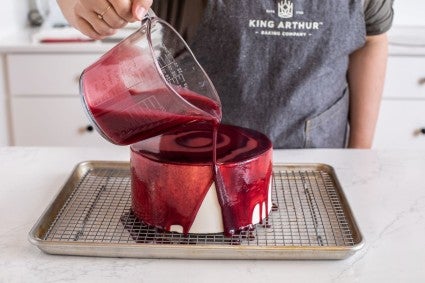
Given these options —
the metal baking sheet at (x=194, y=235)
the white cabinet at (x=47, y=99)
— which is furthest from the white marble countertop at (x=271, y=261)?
the white cabinet at (x=47, y=99)

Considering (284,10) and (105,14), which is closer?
(105,14)

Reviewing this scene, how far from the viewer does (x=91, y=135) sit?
210 cm

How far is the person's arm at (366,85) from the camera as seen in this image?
1340mm

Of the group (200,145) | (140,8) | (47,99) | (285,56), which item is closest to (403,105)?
(285,56)

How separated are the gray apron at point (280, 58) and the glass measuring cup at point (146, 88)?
396 millimetres

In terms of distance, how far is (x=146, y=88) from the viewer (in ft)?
2.32

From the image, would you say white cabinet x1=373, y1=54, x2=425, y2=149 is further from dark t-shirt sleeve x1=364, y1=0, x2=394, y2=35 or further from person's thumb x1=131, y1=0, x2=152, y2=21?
person's thumb x1=131, y1=0, x2=152, y2=21

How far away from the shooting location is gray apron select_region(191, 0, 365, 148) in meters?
1.18

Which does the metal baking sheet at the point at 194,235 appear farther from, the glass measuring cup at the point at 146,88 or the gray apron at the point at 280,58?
the gray apron at the point at 280,58

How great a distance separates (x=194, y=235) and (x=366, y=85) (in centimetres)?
74

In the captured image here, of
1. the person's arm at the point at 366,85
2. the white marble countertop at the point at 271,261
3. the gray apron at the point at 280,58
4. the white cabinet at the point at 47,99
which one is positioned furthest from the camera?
the white cabinet at the point at 47,99

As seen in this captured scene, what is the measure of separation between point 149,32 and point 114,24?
0.28 ft

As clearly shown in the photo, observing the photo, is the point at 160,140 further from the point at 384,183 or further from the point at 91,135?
the point at 91,135

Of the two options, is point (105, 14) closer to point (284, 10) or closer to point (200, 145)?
point (200, 145)
